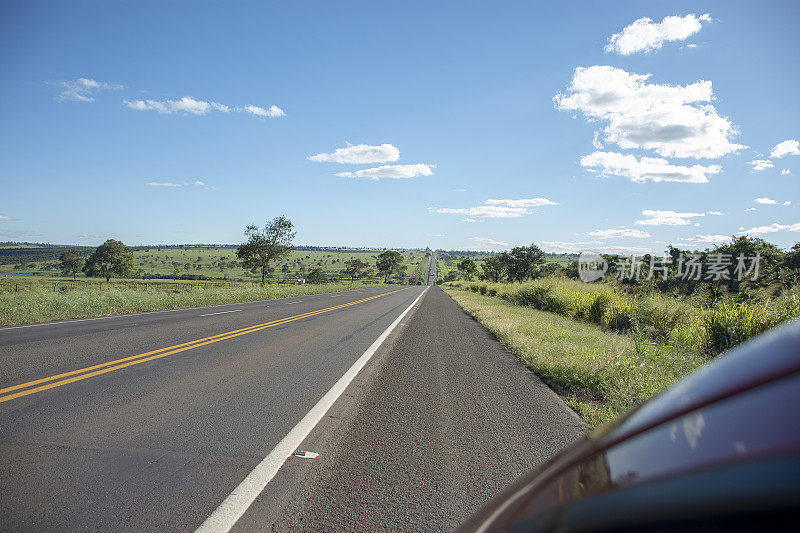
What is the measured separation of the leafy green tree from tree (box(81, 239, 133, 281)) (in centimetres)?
7597

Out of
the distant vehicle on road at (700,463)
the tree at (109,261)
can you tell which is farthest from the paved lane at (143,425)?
the tree at (109,261)

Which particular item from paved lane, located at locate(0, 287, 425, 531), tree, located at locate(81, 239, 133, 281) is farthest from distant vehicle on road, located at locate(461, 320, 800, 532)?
tree, located at locate(81, 239, 133, 281)

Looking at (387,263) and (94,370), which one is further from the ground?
(387,263)

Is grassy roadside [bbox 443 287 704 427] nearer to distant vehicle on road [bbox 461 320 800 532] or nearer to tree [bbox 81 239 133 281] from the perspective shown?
distant vehicle on road [bbox 461 320 800 532]

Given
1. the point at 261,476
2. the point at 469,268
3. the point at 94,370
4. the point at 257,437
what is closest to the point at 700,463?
the point at 261,476

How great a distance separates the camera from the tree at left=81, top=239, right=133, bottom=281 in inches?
3511

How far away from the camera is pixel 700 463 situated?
1.89 feet

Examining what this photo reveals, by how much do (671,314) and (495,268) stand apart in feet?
218

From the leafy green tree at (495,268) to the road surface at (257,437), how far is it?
67.4 m

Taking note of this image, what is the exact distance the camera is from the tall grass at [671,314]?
9631 millimetres

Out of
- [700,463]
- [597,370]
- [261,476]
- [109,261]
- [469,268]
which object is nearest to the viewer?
[700,463]

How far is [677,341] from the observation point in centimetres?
1171

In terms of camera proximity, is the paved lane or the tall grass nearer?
the paved lane

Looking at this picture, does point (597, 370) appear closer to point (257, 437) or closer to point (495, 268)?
point (257, 437)
